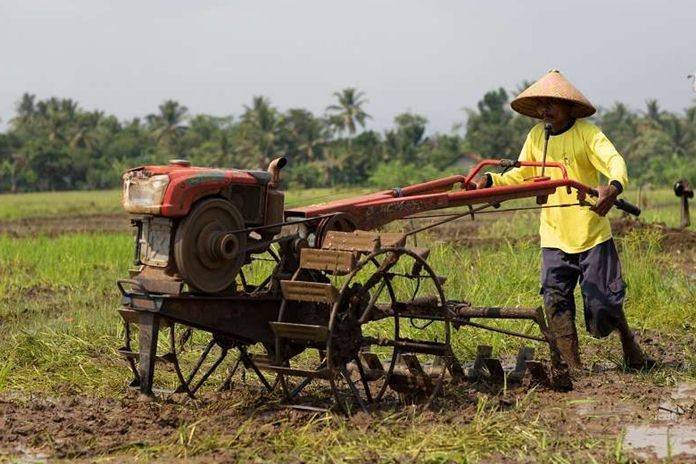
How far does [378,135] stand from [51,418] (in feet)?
196

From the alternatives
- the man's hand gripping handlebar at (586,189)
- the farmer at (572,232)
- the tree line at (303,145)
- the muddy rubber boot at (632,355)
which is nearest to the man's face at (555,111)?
the farmer at (572,232)

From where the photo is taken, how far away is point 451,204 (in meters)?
5.54

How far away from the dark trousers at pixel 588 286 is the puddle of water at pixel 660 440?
1115 mm

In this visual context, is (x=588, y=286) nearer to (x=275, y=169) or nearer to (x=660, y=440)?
(x=660, y=440)

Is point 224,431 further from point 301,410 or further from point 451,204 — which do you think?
point 451,204

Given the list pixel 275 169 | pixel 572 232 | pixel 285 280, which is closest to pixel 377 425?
pixel 285 280

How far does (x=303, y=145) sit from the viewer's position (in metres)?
64.8

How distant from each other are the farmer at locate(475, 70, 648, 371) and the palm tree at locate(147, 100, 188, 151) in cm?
6786

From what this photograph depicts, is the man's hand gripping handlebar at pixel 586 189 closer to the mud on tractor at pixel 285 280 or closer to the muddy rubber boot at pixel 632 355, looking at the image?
the mud on tractor at pixel 285 280

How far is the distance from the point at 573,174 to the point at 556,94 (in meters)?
0.49

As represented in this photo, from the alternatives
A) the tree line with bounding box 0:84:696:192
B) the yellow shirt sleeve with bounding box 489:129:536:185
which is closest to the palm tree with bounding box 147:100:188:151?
the tree line with bounding box 0:84:696:192

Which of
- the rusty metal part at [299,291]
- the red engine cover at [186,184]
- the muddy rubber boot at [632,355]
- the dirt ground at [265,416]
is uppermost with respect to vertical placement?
the red engine cover at [186,184]

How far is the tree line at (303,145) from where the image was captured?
57969 mm

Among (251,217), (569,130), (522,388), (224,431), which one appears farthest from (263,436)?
(569,130)
